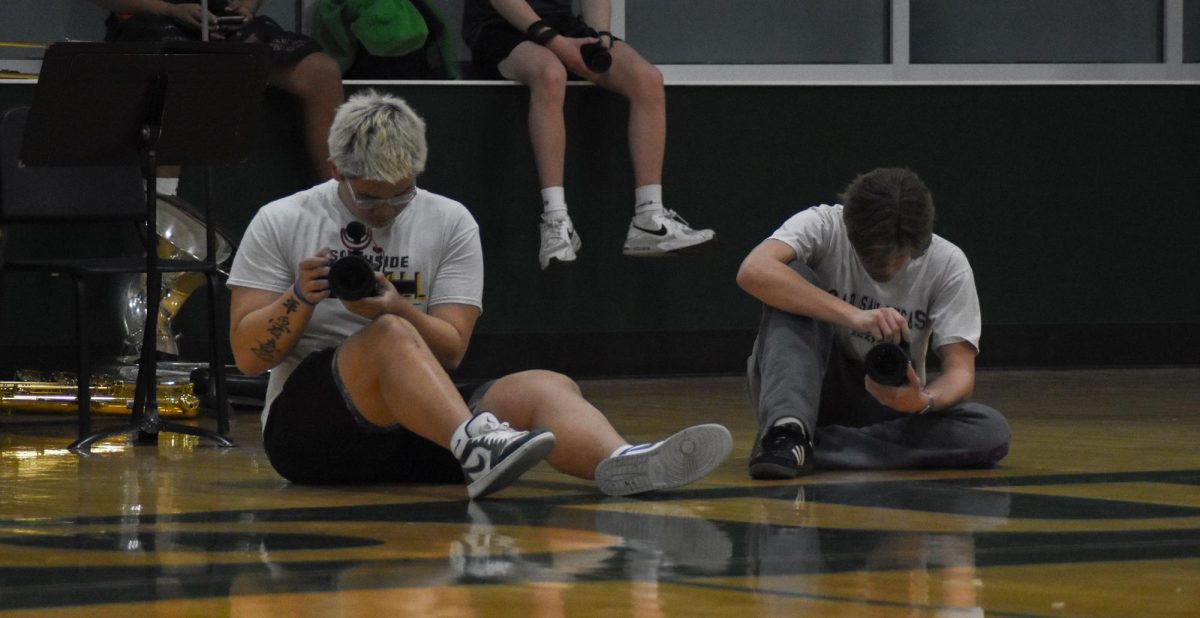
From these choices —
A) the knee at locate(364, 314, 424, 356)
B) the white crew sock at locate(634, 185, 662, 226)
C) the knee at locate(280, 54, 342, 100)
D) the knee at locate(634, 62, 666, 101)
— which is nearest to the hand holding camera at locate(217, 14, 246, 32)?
the knee at locate(280, 54, 342, 100)

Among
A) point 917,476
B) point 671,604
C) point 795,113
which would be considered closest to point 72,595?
point 671,604

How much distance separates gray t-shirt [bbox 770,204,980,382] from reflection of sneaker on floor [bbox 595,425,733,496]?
2.17 ft

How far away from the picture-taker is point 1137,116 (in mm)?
8492

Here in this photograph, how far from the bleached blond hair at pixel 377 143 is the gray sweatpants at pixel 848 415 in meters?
0.95

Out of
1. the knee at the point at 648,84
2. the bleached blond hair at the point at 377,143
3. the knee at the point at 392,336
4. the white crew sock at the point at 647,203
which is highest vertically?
the knee at the point at 648,84

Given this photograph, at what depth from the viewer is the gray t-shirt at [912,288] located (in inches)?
176

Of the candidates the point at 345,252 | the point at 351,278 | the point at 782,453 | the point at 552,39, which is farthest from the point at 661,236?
the point at 351,278

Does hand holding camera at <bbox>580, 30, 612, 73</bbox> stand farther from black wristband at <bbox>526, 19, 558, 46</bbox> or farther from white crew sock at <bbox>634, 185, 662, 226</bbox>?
white crew sock at <bbox>634, 185, 662, 226</bbox>

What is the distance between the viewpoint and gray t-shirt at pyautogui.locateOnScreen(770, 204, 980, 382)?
14.6ft

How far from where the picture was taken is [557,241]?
759cm

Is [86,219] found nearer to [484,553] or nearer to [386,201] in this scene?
[386,201]

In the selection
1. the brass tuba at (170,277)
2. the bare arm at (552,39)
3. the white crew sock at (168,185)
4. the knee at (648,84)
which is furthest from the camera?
the knee at (648,84)

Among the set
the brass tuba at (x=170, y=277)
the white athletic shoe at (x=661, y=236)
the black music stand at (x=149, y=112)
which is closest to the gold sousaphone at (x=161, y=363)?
the brass tuba at (x=170, y=277)

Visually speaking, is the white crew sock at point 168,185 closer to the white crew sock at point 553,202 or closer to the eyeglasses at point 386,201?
the white crew sock at point 553,202
